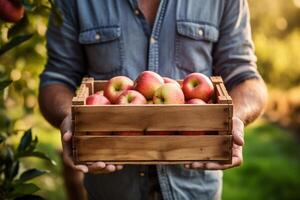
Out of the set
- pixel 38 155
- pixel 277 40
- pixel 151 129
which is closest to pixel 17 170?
pixel 38 155

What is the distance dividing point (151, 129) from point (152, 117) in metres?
0.04

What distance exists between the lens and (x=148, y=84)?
1.85 m

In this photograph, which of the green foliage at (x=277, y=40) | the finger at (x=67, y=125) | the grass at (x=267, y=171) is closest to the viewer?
the finger at (x=67, y=125)

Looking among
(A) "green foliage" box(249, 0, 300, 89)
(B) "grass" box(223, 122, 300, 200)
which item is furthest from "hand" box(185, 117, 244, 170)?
(A) "green foliage" box(249, 0, 300, 89)

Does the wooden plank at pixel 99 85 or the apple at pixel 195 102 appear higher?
the wooden plank at pixel 99 85

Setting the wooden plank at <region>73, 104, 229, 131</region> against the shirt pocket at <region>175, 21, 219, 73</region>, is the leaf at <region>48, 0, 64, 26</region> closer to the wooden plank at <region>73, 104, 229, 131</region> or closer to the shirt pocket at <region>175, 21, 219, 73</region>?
the shirt pocket at <region>175, 21, 219, 73</region>

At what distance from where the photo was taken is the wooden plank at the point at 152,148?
5.74ft

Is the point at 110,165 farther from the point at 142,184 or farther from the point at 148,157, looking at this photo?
the point at 142,184

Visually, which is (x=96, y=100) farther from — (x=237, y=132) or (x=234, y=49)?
(x=234, y=49)

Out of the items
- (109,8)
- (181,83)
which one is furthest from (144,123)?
(109,8)

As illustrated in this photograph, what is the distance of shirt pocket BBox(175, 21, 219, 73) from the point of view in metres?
2.24

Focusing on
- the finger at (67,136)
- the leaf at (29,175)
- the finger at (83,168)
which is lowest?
the leaf at (29,175)

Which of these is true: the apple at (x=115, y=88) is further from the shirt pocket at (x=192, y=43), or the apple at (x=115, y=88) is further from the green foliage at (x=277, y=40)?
the green foliage at (x=277, y=40)

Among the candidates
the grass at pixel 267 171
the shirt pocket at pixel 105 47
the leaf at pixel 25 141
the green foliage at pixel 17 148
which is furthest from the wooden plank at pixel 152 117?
the grass at pixel 267 171
